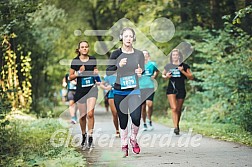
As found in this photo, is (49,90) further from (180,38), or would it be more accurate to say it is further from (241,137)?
(241,137)

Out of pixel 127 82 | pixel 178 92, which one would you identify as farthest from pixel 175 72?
pixel 127 82

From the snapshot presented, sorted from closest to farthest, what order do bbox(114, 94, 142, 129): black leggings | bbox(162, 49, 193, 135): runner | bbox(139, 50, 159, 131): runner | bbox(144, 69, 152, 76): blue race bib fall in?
bbox(114, 94, 142, 129): black leggings → bbox(162, 49, 193, 135): runner → bbox(139, 50, 159, 131): runner → bbox(144, 69, 152, 76): blue race bib

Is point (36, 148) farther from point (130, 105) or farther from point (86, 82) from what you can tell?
point (130, 105)

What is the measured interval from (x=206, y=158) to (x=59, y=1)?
22934mm

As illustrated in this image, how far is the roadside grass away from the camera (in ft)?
25.8

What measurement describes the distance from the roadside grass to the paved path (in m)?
0.40

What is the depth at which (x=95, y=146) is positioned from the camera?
10594 mm

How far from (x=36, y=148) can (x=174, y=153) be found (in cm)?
302

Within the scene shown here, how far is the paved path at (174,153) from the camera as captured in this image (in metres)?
7.96

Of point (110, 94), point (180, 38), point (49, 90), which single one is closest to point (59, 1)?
point (49, 90)

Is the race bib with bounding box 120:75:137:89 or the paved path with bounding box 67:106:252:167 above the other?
the race bib with bounding box 120:75:137:89

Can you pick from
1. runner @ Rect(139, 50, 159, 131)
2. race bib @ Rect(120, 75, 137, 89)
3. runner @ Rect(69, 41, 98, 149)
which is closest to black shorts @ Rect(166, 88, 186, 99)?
runner @ Rect(139, 50, 159, 131)

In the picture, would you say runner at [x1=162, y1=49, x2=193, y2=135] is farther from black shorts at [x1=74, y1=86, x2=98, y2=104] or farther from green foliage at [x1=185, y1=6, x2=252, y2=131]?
black shorts at [x1=74, y1=86, x2=98, y2=104]

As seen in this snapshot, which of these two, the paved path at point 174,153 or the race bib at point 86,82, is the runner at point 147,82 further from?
the race bib at point 86,82
